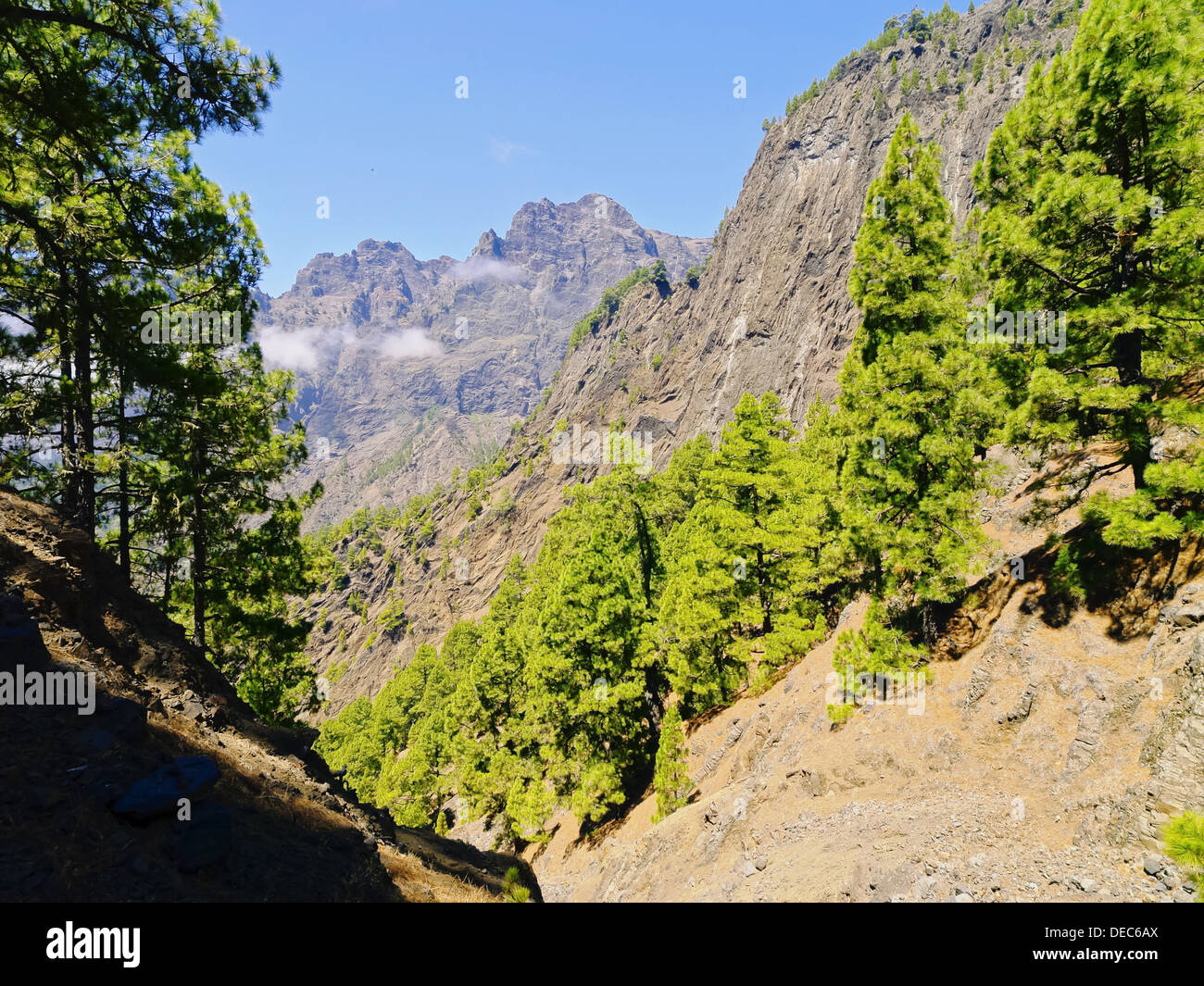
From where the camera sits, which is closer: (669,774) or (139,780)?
(139,780)

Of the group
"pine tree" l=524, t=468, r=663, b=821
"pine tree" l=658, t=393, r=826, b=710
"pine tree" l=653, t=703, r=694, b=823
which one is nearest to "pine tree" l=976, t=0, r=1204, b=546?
"pine tree" l=658, t=393, r=826, b=710

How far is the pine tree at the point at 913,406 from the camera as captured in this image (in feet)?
43.0

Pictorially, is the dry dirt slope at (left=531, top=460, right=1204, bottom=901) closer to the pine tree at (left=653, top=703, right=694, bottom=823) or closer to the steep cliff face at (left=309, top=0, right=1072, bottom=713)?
the pine tree at (left=653, top=703, right=694, bottom=823)

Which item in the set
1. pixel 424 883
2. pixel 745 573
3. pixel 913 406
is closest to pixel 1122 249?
pixel 913 406

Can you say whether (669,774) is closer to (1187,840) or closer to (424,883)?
(424,883)

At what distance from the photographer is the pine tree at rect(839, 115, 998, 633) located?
43.0 feet

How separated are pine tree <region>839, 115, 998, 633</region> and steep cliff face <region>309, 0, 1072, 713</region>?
3628 inches

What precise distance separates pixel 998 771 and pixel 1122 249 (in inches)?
395

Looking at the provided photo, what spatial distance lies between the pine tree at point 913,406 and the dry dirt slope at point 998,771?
177cm

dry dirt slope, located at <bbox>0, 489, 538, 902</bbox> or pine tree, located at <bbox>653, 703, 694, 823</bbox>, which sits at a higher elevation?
dry dirt slope, located at <bbox>0, 489, 538, 902</bbox>

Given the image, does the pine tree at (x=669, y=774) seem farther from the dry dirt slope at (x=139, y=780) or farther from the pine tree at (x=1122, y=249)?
the pine tree at (x=1122, y=249)

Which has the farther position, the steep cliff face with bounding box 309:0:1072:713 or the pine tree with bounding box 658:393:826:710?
the steep cliff face with bounding box 309:0:1072:713

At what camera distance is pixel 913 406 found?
43.9 ft
